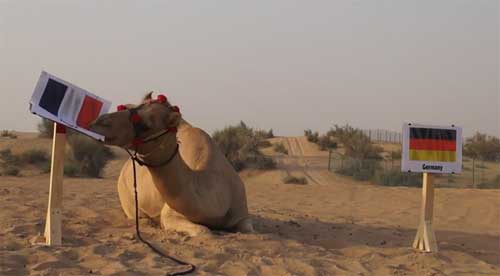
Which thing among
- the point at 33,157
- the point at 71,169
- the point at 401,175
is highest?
the point at 401,175

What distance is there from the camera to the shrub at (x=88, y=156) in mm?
22844

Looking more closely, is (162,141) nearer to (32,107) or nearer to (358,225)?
(32,107)

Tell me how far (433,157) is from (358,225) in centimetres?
282

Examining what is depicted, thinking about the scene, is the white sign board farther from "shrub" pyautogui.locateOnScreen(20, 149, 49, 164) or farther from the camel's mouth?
"shrub" pyautogui.locateOnScreen(20, 149, 49, 164)

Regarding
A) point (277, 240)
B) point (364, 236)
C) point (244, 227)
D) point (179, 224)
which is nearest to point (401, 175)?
point (364, 236)

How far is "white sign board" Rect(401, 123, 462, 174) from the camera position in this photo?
24.5 ft

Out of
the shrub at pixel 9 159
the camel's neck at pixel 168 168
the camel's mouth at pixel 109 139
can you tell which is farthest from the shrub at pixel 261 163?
the camel's mouth at pixel 109 139

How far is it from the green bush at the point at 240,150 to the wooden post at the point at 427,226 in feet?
62.8

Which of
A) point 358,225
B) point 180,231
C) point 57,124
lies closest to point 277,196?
point 358,225

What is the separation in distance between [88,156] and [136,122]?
17.8m

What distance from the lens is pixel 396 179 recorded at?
23.2 metres

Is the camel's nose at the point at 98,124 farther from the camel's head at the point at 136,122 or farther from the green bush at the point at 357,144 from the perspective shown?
the green bush at the point at 357,144

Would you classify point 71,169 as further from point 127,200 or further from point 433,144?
point 433,144

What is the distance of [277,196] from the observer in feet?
49.5
